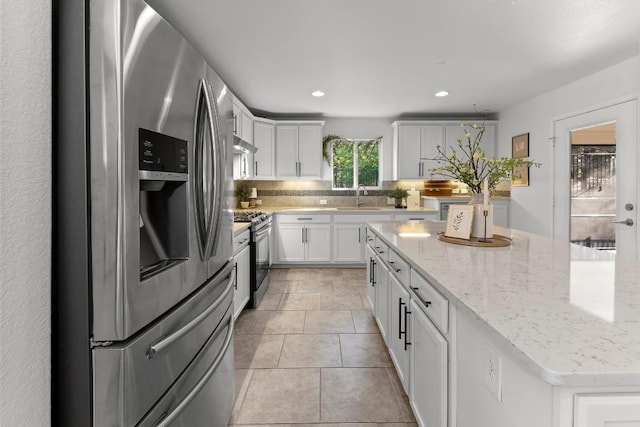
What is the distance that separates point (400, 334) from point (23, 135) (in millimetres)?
1845

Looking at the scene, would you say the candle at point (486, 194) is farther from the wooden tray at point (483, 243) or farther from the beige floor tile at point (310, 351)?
the beige floor tile at point (310, 351)

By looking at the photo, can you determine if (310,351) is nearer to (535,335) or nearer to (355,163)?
(535,335)

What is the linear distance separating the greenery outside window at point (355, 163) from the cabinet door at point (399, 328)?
3976 millimetres

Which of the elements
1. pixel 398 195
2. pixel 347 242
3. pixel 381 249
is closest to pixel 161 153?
pixel 381 249

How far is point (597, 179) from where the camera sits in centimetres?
376

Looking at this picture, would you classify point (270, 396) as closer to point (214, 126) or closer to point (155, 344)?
point (155, 344)

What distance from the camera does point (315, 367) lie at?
244cm

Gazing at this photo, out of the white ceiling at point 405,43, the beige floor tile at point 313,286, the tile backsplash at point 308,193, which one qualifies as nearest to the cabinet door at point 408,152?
the tile backsplash at point 308,193

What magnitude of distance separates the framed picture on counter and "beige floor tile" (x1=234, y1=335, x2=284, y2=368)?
1512 millimetres

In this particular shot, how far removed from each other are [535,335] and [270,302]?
329cm

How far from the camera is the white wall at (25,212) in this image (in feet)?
2.46

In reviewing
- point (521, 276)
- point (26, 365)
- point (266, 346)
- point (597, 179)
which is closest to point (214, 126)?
point (26, 365)

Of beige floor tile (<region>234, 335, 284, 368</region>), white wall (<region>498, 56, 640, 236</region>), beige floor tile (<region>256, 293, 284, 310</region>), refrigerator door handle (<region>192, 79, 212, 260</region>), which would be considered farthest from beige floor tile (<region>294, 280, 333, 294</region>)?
refrigerator door handle (<region>192, 79, 212, 260</region>)

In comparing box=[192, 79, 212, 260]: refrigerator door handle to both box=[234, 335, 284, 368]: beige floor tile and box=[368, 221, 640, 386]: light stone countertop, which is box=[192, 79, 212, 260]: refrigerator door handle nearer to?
box=[368, 221, 640, 386]: light stone countertop
